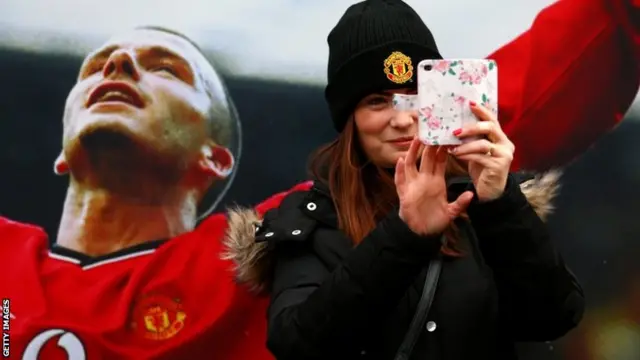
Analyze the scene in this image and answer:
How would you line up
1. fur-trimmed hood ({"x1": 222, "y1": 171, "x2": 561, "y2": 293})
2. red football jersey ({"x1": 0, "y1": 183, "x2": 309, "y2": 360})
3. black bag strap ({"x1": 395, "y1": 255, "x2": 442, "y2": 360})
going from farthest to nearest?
red football jersey ({"x1": 0, "y1": 183, "x2": 309, "y2": 360}) → fur-trimmed hood ({"x1": 222, "y1": 171, "x2": 561, "y2": 293}) → black bag strap ({"x1": 395, "y1": 255, "x2": 442, "y2": 360})

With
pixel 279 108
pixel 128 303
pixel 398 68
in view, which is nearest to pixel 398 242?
pixel 398 68

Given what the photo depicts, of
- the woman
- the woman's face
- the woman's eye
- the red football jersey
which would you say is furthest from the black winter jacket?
the woman's eye

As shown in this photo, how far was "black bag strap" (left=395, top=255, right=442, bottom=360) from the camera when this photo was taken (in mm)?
1222

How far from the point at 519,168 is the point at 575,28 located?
0.38 metres

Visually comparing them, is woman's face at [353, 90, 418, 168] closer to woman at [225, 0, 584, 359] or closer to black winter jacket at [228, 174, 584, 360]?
woman at [225, 0, 584, 359]

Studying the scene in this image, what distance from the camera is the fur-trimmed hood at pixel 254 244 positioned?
1482mm

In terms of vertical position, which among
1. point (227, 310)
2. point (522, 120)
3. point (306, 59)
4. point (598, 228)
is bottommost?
point (227, 310)

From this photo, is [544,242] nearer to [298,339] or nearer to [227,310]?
[298,339]

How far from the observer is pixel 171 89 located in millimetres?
1847

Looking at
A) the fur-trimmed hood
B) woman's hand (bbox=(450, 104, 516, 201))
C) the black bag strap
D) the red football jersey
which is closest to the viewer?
woman's hand (bbox=(450, 104, 516, 201))

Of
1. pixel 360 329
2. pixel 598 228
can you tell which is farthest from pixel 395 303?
pixel 598 228

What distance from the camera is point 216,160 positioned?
186 cm

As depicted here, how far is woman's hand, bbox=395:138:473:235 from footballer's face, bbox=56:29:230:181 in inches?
33.0

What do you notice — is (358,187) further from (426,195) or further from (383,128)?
(426,195)
